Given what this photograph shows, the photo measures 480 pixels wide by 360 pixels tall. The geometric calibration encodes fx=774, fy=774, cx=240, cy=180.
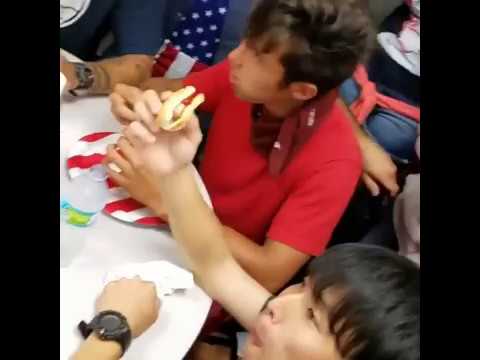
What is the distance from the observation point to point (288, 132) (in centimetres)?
133

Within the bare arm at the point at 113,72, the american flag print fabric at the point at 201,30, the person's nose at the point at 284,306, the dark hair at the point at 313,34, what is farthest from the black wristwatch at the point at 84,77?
the person's nose at the point at 284,306

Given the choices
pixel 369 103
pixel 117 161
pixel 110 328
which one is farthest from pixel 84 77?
pixel 369 103

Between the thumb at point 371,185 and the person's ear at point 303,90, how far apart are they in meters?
0.29

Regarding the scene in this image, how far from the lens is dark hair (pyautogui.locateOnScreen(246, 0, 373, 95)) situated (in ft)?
4.16

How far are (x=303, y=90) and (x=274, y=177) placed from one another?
172mm

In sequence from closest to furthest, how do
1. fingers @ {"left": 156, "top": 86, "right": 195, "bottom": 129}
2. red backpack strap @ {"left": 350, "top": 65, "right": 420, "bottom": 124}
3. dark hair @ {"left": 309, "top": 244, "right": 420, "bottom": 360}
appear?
dark hair @ {"left": 309, "top": 244, "right": 420, "bottom": 360} → fingers @ {"left": 156, "top": 86, "right": 195, "bottom": 129} → red backpack strap @ {"left": 350, "top": 65, "right": 420, "bottom": 124}

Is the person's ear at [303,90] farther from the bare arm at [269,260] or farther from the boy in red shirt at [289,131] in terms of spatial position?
the bare arm at [269,260]

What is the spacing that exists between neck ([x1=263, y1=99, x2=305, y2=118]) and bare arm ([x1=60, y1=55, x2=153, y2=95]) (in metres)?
0.31

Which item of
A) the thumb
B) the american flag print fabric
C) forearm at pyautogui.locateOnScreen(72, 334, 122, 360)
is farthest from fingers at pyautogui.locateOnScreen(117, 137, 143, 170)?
the american flag print fabric

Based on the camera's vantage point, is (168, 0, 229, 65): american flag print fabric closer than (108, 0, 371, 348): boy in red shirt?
No

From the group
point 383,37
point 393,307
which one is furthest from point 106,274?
point 383,37

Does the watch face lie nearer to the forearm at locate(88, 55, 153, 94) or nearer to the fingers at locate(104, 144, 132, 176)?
the fingers at locate(104, 144, 132, 176)

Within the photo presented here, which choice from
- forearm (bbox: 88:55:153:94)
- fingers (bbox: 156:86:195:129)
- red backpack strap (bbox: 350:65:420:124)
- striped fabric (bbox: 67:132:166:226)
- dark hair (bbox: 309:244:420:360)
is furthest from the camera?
red backpack strap (bbox: 350:65:420:124)
